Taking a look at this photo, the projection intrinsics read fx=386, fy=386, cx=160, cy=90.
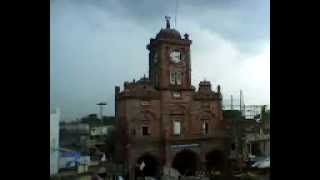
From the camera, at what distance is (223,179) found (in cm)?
667

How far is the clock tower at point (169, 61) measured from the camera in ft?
26.6

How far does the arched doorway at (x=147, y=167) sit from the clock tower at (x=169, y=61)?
161 cm

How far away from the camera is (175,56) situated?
27.7ft

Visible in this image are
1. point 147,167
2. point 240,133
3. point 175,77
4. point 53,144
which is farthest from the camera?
point 175,77

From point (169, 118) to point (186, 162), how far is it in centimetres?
115

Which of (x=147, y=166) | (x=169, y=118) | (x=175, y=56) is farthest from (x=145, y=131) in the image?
(x=175, y=56)

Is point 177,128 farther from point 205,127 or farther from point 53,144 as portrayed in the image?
point 53,144

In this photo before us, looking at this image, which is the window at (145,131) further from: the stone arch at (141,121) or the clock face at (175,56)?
the clock face at (175,56)

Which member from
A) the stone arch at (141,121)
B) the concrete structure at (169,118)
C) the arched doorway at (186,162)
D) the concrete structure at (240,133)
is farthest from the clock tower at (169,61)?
the arched doorway at (186,162)

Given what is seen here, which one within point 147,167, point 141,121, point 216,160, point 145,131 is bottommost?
point 147,167

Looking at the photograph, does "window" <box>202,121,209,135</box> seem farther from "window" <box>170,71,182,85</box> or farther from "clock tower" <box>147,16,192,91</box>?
"window" <box>170,71,182,85</box>
